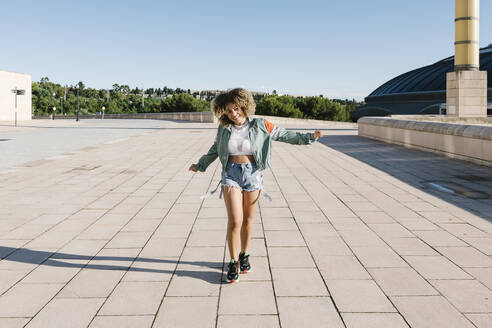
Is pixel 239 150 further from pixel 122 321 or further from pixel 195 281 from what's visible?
pixel 122 321

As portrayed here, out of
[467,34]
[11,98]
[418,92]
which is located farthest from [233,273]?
[418,92]

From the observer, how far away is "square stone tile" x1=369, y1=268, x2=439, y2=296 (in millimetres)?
3533

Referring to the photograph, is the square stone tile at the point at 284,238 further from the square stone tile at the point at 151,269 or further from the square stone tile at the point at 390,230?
the square stone tile at the point at 151,269

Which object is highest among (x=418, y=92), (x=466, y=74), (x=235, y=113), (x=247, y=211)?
(x=418, y=92)

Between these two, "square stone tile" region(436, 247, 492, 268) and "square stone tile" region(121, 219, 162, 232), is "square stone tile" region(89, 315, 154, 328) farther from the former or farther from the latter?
"square stone tile" region(436, 247, 492, 268)

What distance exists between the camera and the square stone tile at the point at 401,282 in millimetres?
3533

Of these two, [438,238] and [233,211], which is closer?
[233,211]

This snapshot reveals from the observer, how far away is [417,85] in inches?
2511

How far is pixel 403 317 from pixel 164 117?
59.7 metres

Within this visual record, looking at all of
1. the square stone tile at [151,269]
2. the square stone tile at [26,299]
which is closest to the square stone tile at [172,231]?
the square stone tile at [151,269]

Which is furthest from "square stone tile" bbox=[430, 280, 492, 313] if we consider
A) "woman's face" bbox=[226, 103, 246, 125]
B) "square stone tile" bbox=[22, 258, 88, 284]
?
"square stone tile" bbox=[22, 258, 88, 284]

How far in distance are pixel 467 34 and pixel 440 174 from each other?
66.6 ft

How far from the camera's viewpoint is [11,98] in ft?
186

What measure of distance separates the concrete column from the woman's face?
78.6ft
